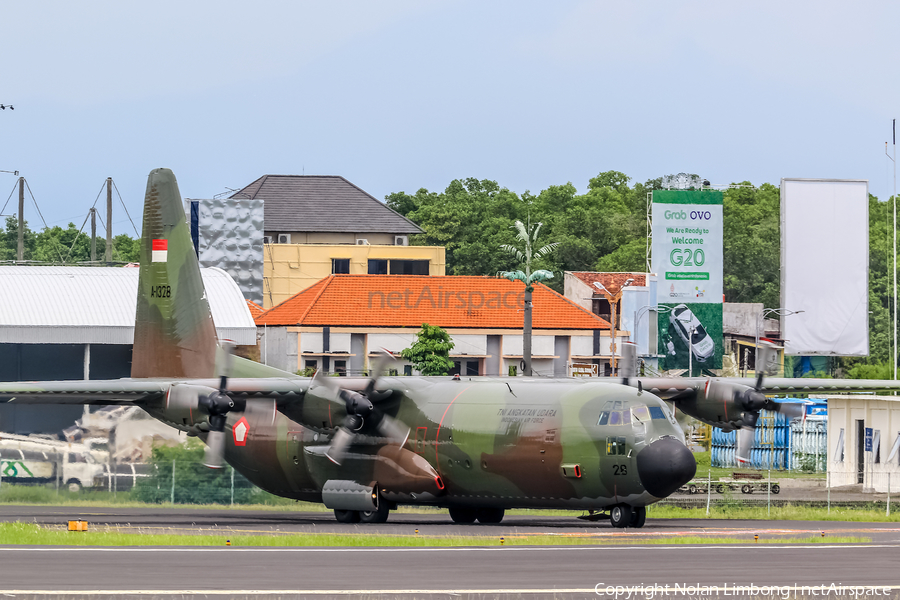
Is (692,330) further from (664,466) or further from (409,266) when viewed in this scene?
(664,466)

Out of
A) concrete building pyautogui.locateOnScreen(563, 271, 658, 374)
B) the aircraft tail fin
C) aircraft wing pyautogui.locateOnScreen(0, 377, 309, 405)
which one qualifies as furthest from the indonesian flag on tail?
concrete building pyautogui.locateOnScreen(563, 271, 658, 374)

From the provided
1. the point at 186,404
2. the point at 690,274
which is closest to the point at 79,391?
the point at 186,404

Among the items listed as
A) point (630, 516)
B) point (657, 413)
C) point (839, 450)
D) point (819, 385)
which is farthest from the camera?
point (839, 450)

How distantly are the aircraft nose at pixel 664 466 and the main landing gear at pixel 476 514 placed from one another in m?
6.24

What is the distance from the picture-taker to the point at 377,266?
12350cm

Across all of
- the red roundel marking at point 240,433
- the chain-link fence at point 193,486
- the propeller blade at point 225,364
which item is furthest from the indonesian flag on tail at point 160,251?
the chain-link fence at point 193,486

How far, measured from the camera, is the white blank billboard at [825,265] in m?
106

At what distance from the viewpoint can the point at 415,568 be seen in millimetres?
22656

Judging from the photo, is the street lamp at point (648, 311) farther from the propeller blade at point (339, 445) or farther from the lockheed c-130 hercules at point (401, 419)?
the propeller blade at point (339, 445)

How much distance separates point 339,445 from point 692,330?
78.0 metres

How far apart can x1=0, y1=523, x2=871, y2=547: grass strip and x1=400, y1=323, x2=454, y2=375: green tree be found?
185ft

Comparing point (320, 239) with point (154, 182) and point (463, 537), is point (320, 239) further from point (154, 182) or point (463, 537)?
point (463, 537)

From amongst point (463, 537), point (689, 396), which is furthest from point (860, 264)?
point (463, 537)

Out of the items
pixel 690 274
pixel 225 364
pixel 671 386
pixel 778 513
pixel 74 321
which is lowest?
pixel 778 513
